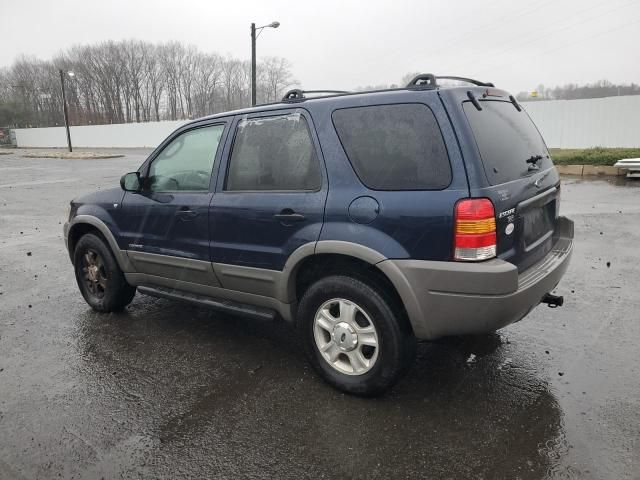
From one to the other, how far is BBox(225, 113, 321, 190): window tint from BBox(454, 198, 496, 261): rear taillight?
969 mm

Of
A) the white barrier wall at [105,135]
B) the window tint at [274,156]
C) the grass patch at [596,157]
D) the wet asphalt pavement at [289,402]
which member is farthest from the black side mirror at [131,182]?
the white barrier wall at [105,135]

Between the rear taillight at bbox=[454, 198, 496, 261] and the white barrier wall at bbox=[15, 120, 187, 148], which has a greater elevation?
the rear taillight at bbox=[454, 198, 496, 261]

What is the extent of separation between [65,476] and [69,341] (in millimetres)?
1908

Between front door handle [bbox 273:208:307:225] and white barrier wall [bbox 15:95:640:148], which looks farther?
white barrier wall [bbox 15:95:640:148]

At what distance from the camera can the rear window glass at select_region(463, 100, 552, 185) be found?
2807mm

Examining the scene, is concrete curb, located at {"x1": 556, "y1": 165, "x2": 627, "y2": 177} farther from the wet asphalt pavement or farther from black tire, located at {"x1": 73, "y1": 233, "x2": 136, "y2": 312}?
black tire, located at {"x1": 73, "y1": 233, "x2": 136, "y2": 312}

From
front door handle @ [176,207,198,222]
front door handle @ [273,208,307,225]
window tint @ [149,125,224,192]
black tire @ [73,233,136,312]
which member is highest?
window tint @ [149,125,224,192]

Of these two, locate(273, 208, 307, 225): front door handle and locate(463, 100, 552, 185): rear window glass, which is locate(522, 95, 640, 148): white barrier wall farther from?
locate(273, 208, 307, 225): front door handle

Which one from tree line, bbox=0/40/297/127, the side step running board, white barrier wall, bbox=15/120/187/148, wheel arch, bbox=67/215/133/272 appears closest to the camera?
the side step running board

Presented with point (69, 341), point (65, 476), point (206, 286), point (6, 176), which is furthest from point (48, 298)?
point (6, 176)

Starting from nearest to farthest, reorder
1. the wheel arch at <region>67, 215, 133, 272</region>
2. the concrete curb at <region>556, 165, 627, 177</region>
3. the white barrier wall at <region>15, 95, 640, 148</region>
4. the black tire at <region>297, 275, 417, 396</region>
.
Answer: the black tire at <region>297, 275, 417, 396</region>, the wheel arch at <region>67, 215, 133, 272</region>, the concrete curb at <region>556, 165, 627, 177</region>, the white barrier wall at <region>15, 95, 640, 148</region>

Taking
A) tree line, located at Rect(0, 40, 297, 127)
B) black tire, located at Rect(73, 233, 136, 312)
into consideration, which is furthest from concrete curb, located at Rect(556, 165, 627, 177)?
tree line, located at Rect(0, 40, 297, 127)

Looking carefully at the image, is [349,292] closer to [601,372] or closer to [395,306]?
[395,306]

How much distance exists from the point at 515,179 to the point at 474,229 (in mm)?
588
